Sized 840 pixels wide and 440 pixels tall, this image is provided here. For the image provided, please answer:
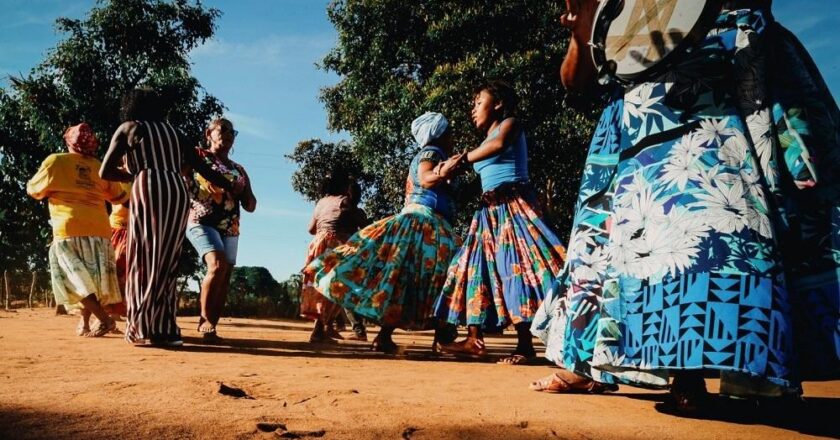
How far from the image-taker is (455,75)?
1212 centimetres

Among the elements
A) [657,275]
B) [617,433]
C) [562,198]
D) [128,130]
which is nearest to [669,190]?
[657,275]

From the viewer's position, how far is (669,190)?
1896mm

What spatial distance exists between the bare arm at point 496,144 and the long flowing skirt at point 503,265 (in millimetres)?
317

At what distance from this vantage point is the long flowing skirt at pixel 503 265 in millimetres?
3852

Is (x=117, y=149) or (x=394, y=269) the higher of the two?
(x=117, y=149)

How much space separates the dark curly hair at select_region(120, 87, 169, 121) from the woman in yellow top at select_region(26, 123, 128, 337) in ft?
4.29

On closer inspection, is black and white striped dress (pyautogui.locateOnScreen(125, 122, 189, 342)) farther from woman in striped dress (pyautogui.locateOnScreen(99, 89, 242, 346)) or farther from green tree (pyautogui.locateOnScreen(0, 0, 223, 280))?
green tree (pyautogui.locateOnScreen(0, 0, 223, 280))

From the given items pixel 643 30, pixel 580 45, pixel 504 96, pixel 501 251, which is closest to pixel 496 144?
pixel 504 96

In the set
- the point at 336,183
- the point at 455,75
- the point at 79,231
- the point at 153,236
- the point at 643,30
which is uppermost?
the point at 455,75

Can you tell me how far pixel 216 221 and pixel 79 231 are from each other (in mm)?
1437

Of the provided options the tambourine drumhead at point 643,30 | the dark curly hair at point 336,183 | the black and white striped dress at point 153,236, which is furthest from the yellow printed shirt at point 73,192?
the tambourine drumhead at point 643,30

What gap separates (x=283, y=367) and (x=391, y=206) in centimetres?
1434

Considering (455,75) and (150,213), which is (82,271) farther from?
(455,75)

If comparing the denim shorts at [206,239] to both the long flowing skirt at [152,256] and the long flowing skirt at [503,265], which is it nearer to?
the long flowing skirt at [152,256]
